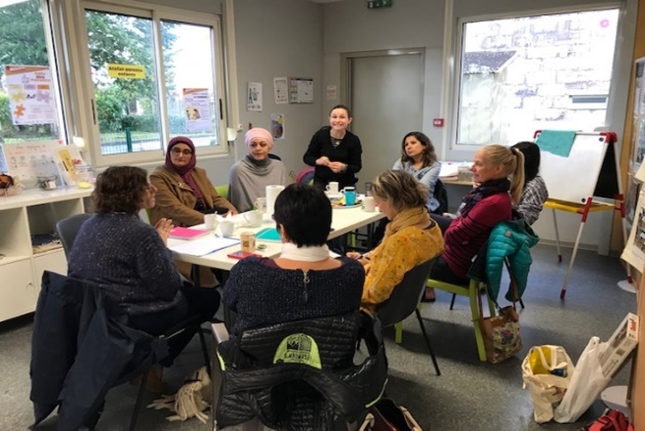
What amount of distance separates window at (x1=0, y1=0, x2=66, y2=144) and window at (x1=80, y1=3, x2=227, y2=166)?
0.95 ft

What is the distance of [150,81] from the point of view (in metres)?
4.12

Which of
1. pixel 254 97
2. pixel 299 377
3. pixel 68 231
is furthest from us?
pixel 254 97

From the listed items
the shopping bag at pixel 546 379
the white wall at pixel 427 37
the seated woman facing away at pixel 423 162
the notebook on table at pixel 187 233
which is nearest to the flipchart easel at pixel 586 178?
the white wall at pixel 427 37

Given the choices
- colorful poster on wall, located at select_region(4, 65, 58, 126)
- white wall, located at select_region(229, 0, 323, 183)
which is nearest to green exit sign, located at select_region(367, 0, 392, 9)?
white wall, located at select_region(229, 0, 323, 183)

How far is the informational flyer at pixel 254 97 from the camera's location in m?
4.95

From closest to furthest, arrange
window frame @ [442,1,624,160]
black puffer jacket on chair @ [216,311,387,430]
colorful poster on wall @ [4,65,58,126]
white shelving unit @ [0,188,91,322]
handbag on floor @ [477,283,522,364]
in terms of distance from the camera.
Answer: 1. black puffer jacket on chair @ [216,311,387,430]
2. handbag on floor @ [477,283,522,364]
3. white shelving unit @ [0,188,91,322]
4. colorful poster on wall @ [4,65,58,126]
5. window frame @ [442,1,624,160]

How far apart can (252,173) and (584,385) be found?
2308 mm

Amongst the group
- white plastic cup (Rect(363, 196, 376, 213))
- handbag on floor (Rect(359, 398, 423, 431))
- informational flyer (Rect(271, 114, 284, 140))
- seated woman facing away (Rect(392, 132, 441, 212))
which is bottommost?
handbag on floor (Rect(359, 398, 423, 431))

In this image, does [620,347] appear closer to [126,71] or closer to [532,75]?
[532,75]

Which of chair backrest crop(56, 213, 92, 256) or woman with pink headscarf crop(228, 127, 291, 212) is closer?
chair backrest crop(56, 213, 92, 256)

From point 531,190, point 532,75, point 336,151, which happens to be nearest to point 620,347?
point 531,190

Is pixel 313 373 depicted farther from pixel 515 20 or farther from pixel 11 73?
pixel 515 20

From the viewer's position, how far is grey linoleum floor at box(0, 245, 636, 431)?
6.91ft

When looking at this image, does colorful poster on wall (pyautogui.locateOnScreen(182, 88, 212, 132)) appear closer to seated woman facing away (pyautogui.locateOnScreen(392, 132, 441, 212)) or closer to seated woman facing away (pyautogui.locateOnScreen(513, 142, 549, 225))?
seated woman facing away (pyautogui.locateOnScreen(392, 132, 441, 212))
